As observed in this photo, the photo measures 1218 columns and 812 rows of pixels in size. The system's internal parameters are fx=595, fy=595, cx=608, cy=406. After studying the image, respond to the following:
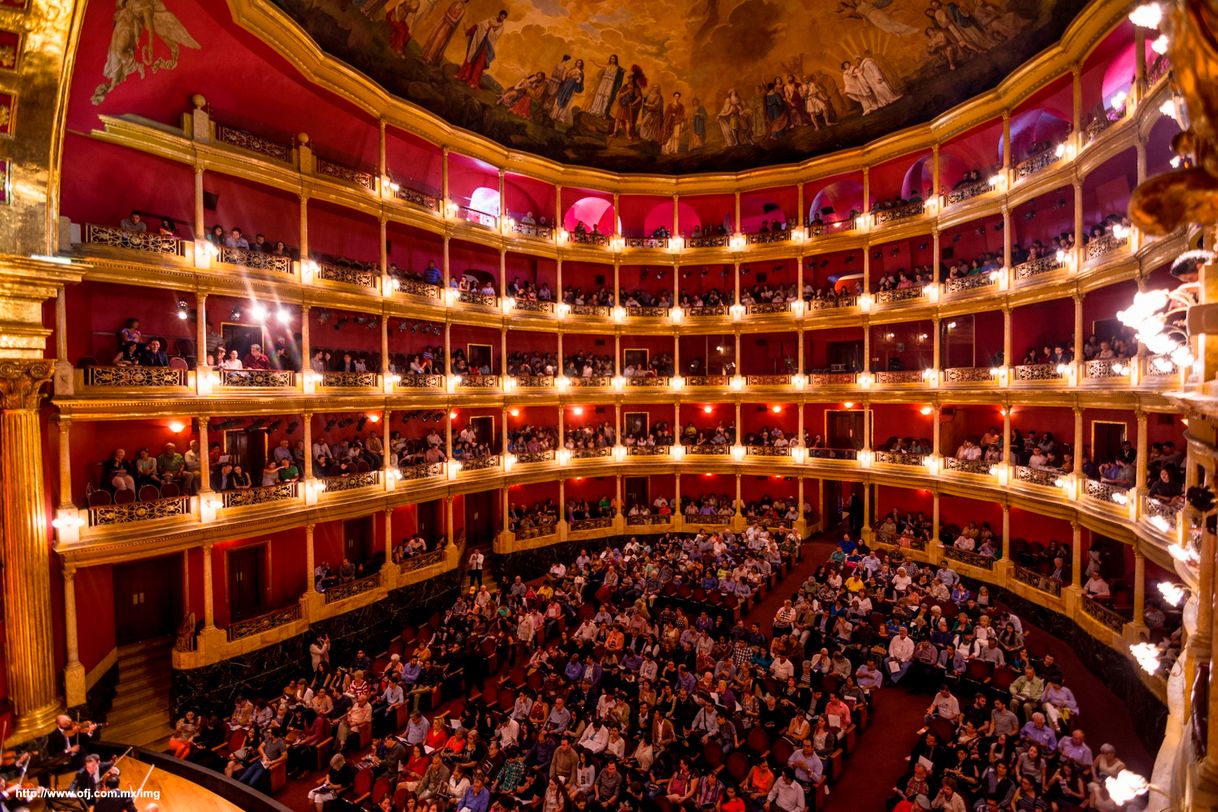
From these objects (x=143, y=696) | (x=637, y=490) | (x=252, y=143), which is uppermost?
(x=252, y=143)

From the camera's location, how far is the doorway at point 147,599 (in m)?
13.3

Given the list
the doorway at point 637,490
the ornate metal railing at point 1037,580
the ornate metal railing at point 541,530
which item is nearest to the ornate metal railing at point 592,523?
the ornate metal railing at point 541,530

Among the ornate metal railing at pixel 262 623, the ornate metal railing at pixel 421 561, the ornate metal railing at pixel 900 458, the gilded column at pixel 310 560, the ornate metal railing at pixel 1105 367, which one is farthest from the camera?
the ornate metal railing at pixel 900 458

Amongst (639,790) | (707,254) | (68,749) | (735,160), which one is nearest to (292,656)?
(68,749)

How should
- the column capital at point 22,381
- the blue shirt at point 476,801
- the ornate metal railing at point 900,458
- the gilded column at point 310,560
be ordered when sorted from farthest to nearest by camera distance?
1. the ornate metal railing at point 900,458
2. the gilded column at point 310,560
3. the column capital at point 22,381
4. the blue shirt at point 476,801

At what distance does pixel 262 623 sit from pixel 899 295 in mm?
21037

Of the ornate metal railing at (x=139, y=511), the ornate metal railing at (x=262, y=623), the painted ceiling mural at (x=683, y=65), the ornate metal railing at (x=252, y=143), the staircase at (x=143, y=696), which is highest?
the painted ceiling mural at (x=683, y=65)

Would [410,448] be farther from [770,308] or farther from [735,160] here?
[735,160]

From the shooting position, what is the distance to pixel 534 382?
854 inches

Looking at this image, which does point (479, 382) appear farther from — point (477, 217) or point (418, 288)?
point (477, 217)

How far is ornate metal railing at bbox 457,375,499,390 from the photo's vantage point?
19.8m

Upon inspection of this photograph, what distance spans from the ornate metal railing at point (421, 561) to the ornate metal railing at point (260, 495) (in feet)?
12.9

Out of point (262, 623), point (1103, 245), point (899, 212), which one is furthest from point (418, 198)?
point (1103, 245)

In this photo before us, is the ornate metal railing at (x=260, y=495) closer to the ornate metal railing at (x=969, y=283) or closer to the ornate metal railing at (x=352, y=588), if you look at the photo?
the ornate metal railing at (x=352, y=588)
